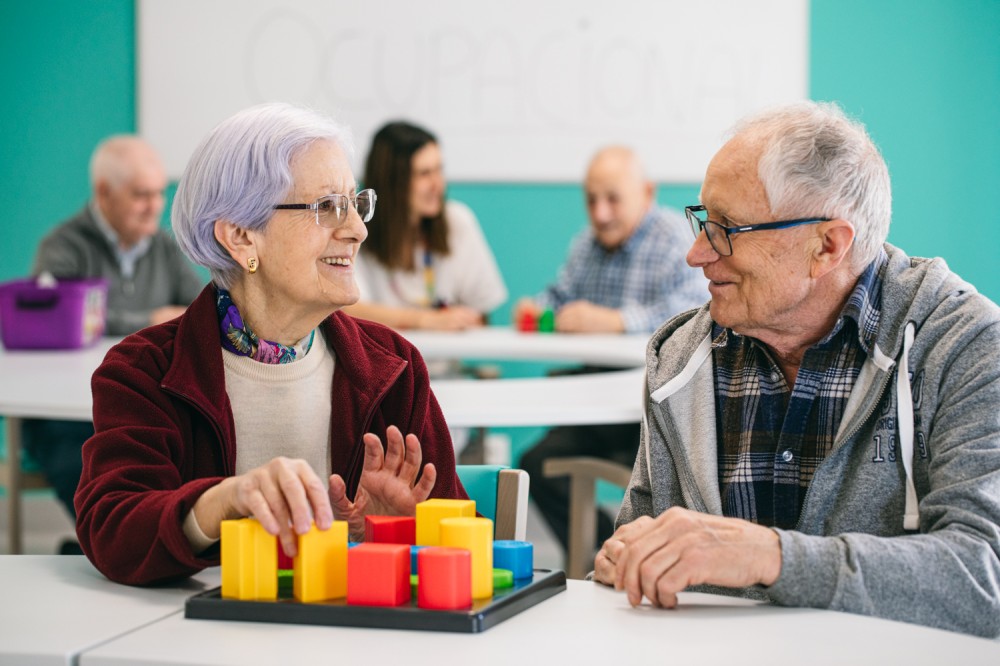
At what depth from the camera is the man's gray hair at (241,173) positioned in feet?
5.16

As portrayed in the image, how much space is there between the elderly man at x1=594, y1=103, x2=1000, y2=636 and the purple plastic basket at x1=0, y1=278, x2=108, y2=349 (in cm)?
228

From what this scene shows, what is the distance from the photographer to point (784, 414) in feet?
5.43

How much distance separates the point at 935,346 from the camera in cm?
147

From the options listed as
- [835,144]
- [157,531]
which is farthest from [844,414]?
[157,531]

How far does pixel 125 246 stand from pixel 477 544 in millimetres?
3348

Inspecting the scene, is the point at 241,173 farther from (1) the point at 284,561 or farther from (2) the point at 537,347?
(2) the point at 537,347

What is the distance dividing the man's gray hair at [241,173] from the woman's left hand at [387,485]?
1.32 feet

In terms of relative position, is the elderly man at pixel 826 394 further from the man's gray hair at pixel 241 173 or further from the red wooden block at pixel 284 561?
the man's gray hair at pixel 241 173

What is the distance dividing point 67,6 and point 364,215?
3.99m

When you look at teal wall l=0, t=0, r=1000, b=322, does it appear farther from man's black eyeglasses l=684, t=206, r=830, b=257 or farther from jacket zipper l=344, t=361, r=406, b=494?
jacket zipper l=344, t=361, r=406, b=494

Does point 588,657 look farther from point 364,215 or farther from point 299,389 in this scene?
point 364,215

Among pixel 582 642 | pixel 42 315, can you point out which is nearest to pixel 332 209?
pixel 582 642

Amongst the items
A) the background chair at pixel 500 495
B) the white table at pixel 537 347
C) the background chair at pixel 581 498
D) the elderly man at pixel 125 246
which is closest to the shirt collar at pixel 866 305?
the background chair at pixel 500 495

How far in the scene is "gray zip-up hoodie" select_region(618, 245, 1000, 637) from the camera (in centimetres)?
125
